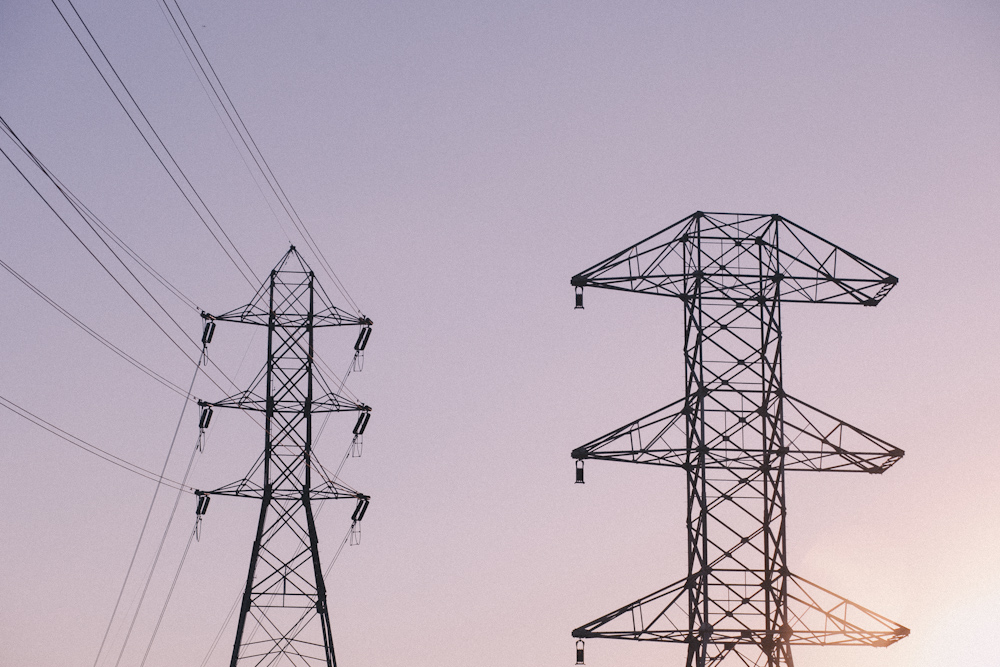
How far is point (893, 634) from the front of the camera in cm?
4650

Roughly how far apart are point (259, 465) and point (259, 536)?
2.30 meters

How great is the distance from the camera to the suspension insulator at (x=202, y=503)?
54.2 m

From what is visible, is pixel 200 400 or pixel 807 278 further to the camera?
pixel 200 400

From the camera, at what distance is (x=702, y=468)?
151ft

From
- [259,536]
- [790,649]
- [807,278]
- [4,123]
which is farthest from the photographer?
[259,536]

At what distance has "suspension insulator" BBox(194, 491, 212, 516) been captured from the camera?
54219 mm

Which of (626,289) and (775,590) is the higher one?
(626,289)

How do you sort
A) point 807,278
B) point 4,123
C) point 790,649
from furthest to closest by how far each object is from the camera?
point 807,278 → point 790,649 → point 4,123

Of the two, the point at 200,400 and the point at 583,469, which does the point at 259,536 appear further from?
the point at 583,469

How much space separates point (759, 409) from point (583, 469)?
16.3ft

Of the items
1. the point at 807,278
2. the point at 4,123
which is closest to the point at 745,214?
the point at 807,278

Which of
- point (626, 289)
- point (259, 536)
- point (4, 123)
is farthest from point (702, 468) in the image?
point (4, 123)

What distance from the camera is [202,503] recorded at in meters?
54.4

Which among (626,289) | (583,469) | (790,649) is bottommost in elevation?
(790,649)
